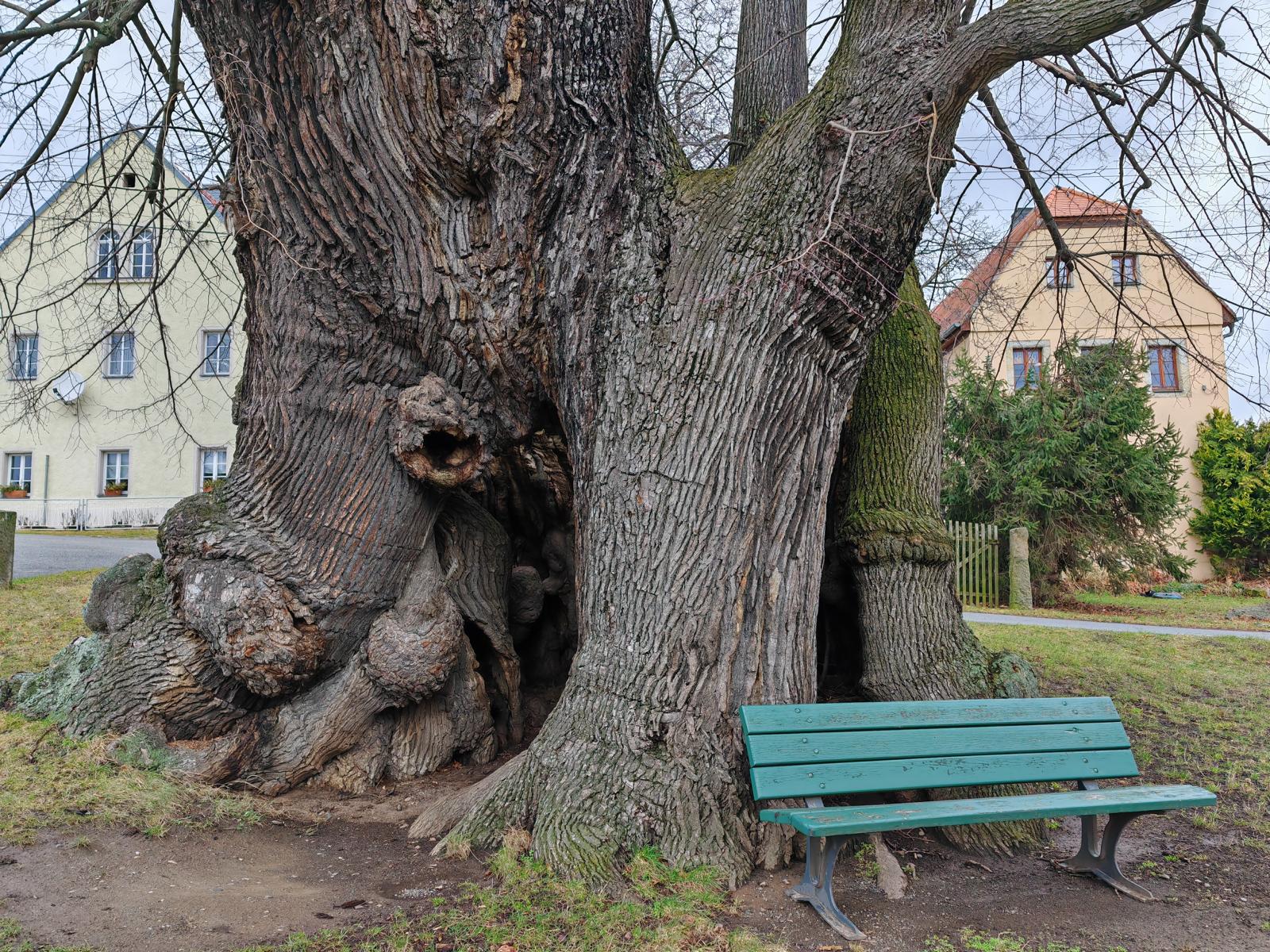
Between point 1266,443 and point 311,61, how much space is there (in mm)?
21656

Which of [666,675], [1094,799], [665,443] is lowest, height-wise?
[1094,799]

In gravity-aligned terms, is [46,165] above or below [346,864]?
above

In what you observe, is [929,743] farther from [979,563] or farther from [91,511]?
[91,511]

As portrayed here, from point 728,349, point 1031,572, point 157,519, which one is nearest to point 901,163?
point 728,349

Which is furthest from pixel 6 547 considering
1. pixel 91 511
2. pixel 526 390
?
pixel 91 511

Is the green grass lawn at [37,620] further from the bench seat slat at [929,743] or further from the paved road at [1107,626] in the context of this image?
the paved road at [1107,626]

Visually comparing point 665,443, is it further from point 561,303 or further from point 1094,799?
point 1094,799

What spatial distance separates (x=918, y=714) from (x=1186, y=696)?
14.7ft

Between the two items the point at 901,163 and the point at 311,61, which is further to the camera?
the point at 311,61

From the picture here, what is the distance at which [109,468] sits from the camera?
2578cm

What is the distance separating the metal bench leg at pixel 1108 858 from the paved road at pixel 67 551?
10.7 metres

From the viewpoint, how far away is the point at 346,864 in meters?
4.16

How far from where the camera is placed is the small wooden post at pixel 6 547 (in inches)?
383

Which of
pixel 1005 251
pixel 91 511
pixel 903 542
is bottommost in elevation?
pixel 903 542
